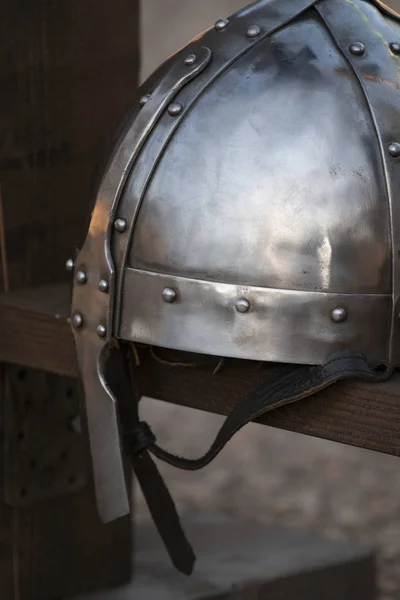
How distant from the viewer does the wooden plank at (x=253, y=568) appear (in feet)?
5.76

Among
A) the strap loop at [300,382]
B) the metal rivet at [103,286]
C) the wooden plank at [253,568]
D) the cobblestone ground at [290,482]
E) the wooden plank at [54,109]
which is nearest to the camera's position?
the strap loop at [300,382]

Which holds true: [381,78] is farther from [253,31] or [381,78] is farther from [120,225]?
[120,225]

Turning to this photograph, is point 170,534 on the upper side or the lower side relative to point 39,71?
lower

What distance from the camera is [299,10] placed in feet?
3.86

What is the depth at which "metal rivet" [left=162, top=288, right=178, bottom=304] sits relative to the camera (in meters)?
1.12

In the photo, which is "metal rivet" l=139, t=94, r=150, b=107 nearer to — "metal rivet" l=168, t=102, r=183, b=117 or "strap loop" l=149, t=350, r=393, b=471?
"metal rivet" l=168, t=102, r=183, b=117

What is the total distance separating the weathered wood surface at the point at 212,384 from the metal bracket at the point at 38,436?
141 millimetres

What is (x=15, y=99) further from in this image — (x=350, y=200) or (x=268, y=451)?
(x=268, y=451)

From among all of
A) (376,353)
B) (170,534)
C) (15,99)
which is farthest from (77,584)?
(376,353)

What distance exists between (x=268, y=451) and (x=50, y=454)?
2355 millimetres

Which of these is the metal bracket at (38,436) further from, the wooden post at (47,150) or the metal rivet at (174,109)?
the metal rivet at (174,109)

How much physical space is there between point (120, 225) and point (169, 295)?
99 mm

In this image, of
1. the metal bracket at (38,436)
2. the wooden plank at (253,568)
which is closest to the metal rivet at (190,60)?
the metal bracket at (38,436)

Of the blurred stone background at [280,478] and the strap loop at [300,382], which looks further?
the blurred stone background at [280,478]
